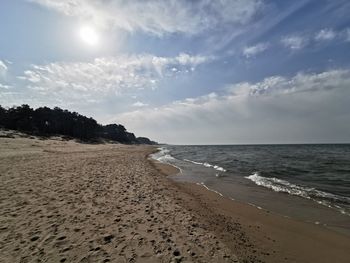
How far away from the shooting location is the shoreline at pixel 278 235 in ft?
24.2

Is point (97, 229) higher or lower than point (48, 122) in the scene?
lower

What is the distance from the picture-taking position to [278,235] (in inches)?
351

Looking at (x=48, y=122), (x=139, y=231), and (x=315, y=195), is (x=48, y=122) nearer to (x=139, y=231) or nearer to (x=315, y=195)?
(x=315, y=195)

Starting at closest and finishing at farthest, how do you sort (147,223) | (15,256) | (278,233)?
(15,256) → (147,223) → (278,233)

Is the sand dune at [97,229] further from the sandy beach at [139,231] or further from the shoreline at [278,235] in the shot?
the shoreline at [278,235]

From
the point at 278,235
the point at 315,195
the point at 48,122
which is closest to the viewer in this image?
the point at 278,235

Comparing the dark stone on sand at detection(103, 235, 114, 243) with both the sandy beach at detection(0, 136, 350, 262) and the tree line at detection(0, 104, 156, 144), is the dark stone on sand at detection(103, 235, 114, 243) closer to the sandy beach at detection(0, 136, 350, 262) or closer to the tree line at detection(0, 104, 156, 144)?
the sandy beach at detection(0, 136, 350, 262)

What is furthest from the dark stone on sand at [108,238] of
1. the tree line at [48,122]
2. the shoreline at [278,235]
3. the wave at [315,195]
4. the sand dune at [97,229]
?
the tree line at [48,122]

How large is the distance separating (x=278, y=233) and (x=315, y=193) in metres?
9.18

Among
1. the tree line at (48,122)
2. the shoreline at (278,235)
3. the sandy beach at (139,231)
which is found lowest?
the shoreline at (278,235)

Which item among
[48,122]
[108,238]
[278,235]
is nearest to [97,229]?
[108,238]

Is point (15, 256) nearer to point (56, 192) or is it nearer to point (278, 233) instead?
point (56, 192)

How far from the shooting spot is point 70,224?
304 inches

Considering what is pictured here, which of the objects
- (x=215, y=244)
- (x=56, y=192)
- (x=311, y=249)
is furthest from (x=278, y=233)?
(x=56, y=192)
